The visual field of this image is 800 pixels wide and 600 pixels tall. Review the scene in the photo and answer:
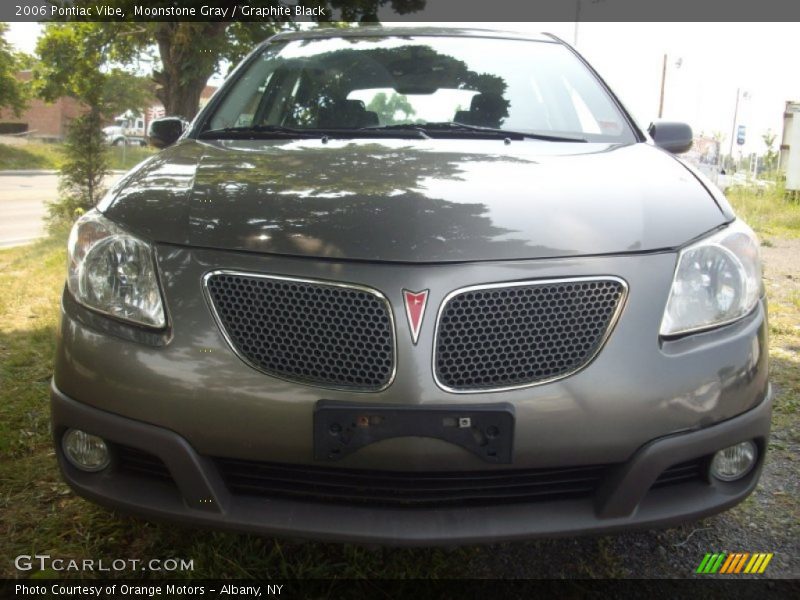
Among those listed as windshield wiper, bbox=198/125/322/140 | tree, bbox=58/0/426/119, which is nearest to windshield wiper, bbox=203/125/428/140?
windshield wiper, bbox=198/125/322/140

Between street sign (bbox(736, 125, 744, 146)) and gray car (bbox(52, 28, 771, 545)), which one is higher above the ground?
gray car (bbox(52, 28, 771, 545))

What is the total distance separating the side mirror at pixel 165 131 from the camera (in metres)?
3.08

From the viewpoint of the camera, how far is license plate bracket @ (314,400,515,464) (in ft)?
5.12

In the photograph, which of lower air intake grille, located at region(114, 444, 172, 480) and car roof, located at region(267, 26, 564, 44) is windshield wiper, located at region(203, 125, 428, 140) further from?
lower air intake grille, located at region(114, 444, 172, 480)

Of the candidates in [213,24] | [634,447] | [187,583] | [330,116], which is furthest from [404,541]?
[213,24]

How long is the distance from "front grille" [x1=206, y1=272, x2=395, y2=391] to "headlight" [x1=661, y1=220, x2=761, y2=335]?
2.13 ft

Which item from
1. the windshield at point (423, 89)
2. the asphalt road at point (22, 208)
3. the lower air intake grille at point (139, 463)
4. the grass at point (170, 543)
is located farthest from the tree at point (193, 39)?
the lower air intake grille at point (139, 463)

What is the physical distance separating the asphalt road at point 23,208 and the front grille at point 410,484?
8574 millimetres

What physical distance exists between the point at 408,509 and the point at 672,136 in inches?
78.5

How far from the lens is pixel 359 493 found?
168 cm

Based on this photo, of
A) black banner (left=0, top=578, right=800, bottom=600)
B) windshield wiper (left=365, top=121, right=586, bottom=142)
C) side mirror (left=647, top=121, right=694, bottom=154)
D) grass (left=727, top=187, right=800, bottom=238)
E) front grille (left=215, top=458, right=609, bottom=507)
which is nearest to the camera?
front grille (left=215, top=458, right=609, bottom=507)

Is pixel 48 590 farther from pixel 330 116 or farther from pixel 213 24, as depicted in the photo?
pixel 213 24

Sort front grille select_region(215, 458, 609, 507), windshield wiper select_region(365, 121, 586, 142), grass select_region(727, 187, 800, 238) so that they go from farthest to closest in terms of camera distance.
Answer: grass select_region(727, 187, 800, 238) < windshield wiper select_region(365, 121, 586, 142) < front grille select_region(215, 458, 609, 507)

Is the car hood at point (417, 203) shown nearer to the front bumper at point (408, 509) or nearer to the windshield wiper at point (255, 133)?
the windshield wiper at point (255, 133)
